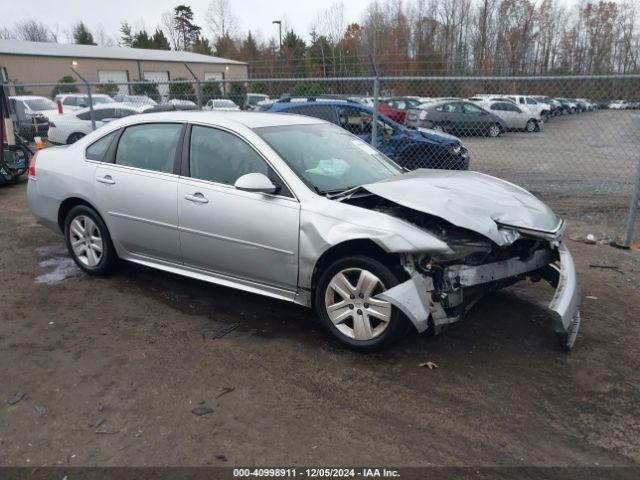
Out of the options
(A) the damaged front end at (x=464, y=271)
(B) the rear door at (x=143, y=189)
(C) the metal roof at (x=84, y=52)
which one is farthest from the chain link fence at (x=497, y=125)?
(C) the metal roof at (x=84, y=52)

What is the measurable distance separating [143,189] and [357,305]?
220 cm

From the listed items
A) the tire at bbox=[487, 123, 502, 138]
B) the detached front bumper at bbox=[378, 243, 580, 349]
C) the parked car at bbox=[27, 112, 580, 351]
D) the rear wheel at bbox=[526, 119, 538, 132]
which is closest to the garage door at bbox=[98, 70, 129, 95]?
the rear wheel at bbox=[526, 119, 538, 132]

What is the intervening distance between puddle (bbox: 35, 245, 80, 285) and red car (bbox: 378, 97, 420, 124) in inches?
576

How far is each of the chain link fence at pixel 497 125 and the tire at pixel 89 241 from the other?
1620 mm

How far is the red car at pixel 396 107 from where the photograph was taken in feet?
64.5

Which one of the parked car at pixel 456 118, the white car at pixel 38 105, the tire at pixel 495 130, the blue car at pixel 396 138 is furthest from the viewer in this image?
the white car at pixel 38 105

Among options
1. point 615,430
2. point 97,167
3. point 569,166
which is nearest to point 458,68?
point 569,166

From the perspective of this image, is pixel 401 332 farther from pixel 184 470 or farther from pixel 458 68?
pixel 458 68

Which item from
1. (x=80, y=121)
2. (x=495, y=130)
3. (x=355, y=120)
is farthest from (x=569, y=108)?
(x=80, y=121)

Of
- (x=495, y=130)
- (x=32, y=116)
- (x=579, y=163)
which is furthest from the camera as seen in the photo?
(x=32, y=116)

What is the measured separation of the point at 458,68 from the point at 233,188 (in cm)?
1311

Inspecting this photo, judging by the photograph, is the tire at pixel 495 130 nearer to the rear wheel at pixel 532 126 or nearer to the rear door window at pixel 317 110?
the rear wheel at pixel 532 126

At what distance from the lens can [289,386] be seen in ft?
10.8

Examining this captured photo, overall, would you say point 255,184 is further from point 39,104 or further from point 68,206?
point 39,104
